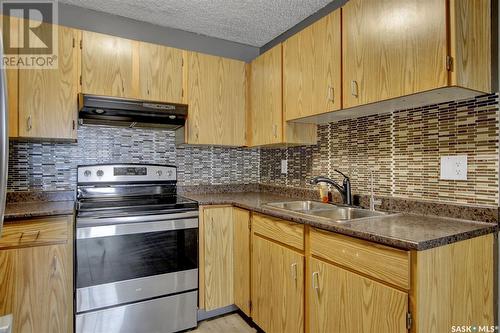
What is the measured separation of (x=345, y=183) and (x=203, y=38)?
1.83 meters

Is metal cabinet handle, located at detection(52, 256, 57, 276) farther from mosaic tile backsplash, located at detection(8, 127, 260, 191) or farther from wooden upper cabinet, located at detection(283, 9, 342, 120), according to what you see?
wooden upper cabinet, located at detection(283, 9, 342, 120)

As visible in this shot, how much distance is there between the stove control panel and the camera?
7.22 feet

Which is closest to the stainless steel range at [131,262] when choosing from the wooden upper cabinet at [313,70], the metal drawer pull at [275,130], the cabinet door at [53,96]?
the cabinet door at [53,96]

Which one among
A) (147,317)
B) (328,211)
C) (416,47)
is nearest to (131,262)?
(147,317)

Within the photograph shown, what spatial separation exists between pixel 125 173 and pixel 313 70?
1.59 metres

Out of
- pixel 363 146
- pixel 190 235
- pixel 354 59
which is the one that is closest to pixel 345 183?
pixel 363 146

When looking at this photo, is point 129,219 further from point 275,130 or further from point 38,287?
point 275,130

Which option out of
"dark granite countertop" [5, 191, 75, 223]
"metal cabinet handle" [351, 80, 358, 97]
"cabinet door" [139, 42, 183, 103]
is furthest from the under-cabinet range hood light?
"metal cabinet handle" [351, 80, 358, 97]

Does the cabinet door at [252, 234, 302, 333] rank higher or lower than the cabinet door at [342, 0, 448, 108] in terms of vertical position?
lower

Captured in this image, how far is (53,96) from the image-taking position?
194 cm

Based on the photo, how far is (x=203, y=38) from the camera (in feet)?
8.84

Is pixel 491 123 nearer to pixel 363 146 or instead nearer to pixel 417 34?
pixel 417 34

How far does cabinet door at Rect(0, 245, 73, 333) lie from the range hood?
0.88 metres

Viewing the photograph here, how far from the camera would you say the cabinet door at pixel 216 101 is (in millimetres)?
2369
